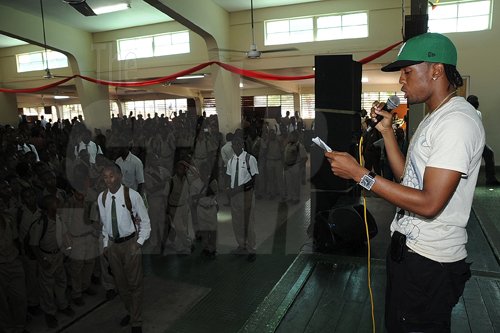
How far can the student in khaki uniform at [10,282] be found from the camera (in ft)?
10.4

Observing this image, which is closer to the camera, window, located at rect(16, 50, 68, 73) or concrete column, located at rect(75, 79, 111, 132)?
concrete column, located at rect(75, 79, 111, 132)

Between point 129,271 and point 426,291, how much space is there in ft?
8.43

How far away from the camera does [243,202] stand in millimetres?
4988

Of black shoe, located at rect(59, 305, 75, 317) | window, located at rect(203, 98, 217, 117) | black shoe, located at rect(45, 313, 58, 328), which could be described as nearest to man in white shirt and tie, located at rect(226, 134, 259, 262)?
black shoe, located at rect(59, 305, 75, 317)

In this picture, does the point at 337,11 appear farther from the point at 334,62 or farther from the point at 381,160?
Result: the point at 334,62

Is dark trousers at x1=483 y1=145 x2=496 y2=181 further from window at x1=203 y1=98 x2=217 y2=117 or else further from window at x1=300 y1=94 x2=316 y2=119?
window at x1=203 y1=98 x2=217 y2=117

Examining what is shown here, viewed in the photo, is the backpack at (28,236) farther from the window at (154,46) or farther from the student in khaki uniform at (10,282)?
the window at (154,46)

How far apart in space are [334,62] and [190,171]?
2.46 meters

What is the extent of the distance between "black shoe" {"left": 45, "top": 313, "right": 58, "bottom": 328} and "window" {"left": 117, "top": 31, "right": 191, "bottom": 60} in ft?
31.8

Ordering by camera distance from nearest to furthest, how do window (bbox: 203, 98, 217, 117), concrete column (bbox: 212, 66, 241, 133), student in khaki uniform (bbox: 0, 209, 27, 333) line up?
student in khaki uniform (bbox: 0, 209, 27, 333) → concrete column (bbox: 212, 66, 241, 133) → window (bbox: 203, 98, 217, 117)

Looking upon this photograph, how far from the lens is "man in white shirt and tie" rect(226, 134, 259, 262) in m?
4.97

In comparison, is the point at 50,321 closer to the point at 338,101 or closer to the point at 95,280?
the point at 95,280

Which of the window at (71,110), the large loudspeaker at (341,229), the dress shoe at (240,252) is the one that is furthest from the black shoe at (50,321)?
the window at (71,110)

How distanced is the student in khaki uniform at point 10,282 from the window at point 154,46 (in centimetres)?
954
